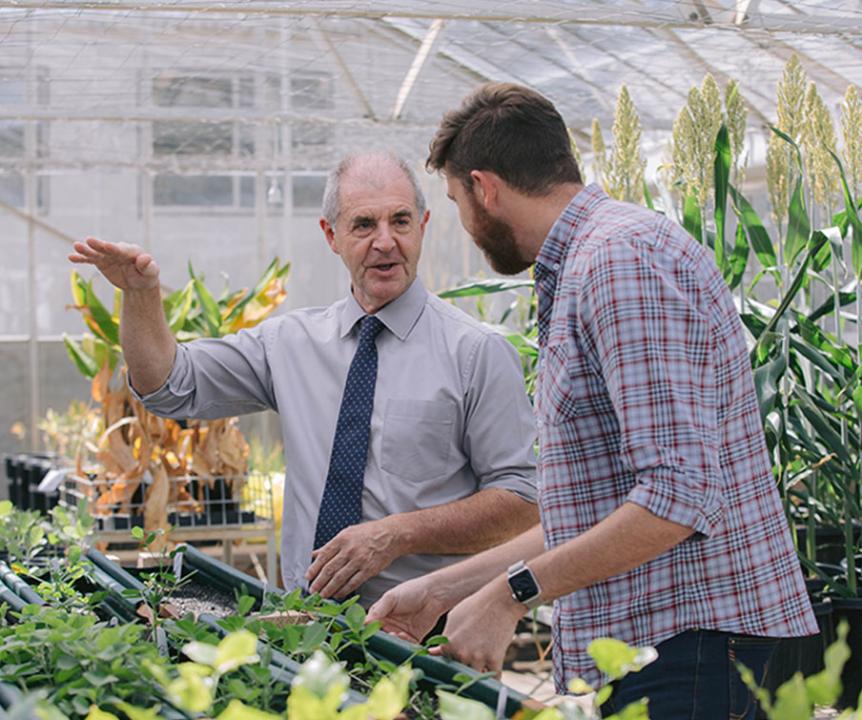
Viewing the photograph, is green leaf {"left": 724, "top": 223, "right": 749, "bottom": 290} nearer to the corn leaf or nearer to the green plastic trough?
the corn leaf

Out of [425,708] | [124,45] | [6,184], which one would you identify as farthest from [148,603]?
[6,184]

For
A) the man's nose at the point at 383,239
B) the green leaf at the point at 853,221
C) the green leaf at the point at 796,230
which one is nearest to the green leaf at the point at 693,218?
the green leaf at the point at 796,230

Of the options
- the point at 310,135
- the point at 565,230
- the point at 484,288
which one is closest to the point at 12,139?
the point at 310,135

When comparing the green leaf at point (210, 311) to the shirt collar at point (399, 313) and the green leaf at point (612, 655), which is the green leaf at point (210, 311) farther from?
the green leaf at point (612, 655)

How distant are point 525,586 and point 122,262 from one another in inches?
38.9

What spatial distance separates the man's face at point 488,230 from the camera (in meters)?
1.72

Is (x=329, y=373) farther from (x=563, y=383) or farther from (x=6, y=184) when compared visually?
(x=6, y=184)

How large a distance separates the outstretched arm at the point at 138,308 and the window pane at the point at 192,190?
6.04 m

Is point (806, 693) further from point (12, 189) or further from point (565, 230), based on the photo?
point (12, 189)

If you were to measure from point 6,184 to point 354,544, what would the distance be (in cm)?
668

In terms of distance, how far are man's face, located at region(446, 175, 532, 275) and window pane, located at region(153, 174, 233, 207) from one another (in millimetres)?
6615

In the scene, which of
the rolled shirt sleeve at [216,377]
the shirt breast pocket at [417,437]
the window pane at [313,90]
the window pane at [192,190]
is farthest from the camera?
the window pane at [192,190]

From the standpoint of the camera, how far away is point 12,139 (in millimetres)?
7312

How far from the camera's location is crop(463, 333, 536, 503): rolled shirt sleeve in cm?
223
